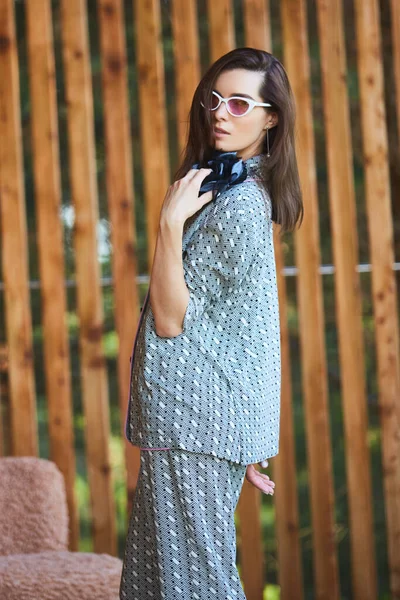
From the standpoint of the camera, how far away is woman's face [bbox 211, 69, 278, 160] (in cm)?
172

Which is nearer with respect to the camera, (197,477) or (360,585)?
(197,477)

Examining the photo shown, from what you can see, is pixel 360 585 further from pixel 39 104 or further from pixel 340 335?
pixel 39 104

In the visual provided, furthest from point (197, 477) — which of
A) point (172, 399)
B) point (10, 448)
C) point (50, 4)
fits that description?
point (50, 4)

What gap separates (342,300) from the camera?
10.4 feet

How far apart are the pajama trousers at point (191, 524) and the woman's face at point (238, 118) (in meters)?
0.60

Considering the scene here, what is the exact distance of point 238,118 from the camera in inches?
67.8

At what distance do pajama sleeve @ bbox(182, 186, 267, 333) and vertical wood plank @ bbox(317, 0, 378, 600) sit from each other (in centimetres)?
156

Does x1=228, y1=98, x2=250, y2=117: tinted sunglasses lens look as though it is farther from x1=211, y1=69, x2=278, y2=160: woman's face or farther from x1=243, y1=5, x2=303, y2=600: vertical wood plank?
x1=243, y1=5, x2=303, y2=600: vertical wood plank

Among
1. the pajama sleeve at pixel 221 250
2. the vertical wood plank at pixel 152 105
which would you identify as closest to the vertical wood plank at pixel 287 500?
the vertical wood plank at pixel 152 105

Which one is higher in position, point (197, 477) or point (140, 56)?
point (140, 56)

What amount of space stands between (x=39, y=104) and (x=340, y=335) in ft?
4.31

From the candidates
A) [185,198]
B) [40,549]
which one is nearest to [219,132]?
[185,198]

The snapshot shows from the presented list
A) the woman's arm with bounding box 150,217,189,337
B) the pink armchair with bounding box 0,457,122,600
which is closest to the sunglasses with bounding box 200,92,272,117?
the woman's arm with bounding box 150,217,189,337

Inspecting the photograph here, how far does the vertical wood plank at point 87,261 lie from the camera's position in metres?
3.10
